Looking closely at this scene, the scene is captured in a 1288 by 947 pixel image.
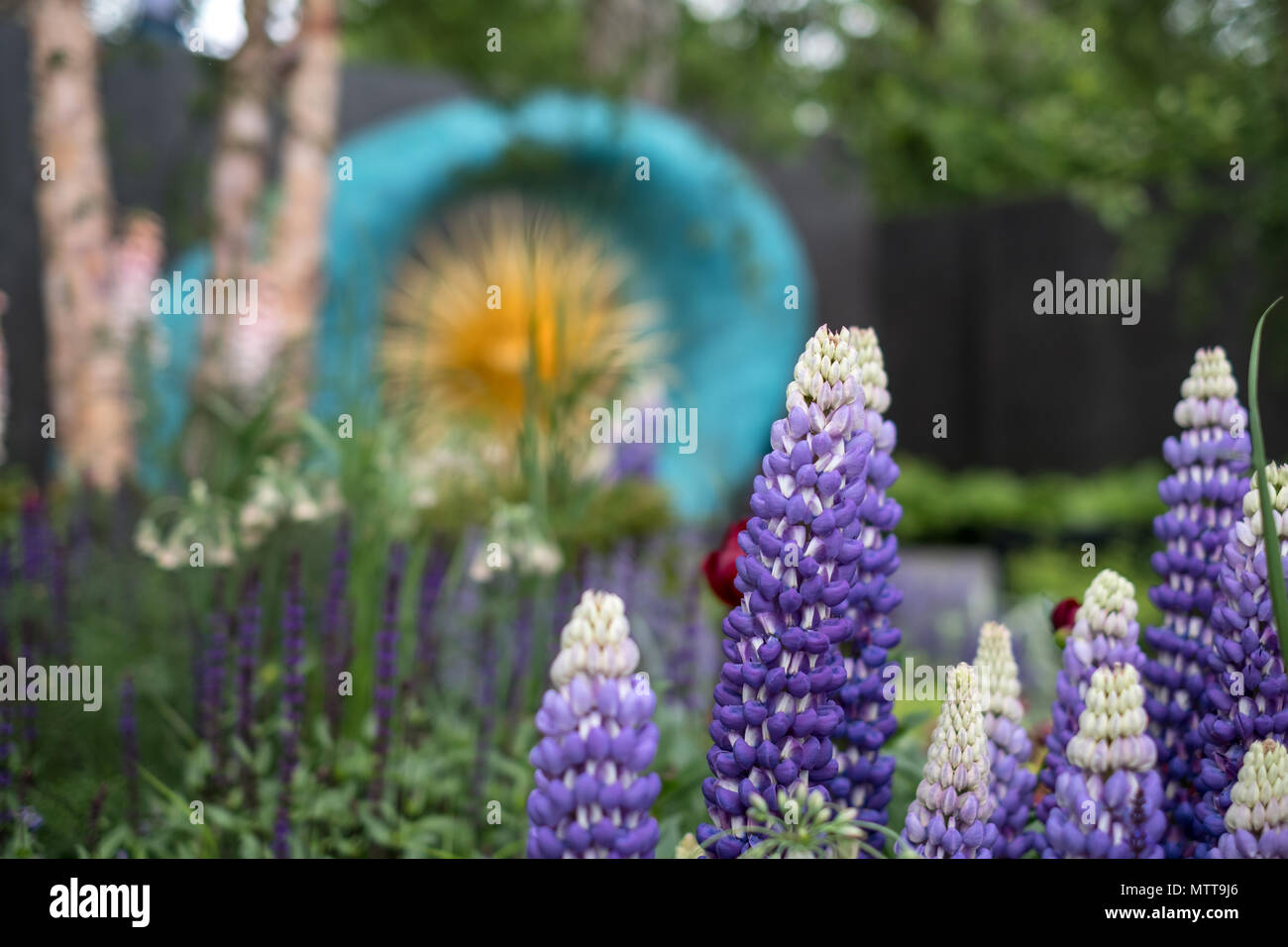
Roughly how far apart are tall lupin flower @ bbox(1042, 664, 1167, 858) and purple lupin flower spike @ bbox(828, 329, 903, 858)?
199 millimetres

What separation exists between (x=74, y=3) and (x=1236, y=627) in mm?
4591

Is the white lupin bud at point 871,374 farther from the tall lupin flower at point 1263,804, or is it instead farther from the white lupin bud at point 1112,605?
the tall lupin flower at point 1263,804

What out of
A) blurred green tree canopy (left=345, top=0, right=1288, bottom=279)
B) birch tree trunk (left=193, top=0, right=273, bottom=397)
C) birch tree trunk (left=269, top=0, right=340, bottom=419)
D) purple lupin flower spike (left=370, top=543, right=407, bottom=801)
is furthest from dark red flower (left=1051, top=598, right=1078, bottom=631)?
birch tree trunk (left=269, top=0, right=340, bottom=419)

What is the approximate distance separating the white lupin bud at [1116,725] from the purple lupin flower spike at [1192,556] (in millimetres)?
207

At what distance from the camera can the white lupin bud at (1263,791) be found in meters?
0.90

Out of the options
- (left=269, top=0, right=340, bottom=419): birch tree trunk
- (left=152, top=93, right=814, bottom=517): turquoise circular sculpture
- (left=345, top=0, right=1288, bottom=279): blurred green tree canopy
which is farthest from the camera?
(left=152, top=93, right=814, bottom=517): turquoise circular sculpture

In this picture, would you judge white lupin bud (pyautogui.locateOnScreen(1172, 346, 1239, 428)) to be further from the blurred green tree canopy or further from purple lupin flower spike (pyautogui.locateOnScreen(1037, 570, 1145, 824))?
Answer: the blurred green tree canopy

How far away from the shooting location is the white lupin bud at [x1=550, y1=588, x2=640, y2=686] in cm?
83

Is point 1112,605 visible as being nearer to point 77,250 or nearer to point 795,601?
point 795,601

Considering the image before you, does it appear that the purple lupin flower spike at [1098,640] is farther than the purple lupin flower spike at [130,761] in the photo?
No

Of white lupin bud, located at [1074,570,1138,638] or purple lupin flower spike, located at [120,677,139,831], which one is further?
purple lupin flower spike, located at [120,677,139,831]

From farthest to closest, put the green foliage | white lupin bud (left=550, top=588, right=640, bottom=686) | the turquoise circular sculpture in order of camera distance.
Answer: the green foliage, the turquoise circular sculpture, white lupin bud (left=550, top=588, right=640, bottom=686)

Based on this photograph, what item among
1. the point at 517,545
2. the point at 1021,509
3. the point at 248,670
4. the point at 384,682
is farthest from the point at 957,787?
the point at 1021,509

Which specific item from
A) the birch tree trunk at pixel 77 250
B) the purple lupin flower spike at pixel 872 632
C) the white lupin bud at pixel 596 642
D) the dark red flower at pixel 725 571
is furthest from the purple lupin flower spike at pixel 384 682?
the birch tree trunk at pixel 77 250
